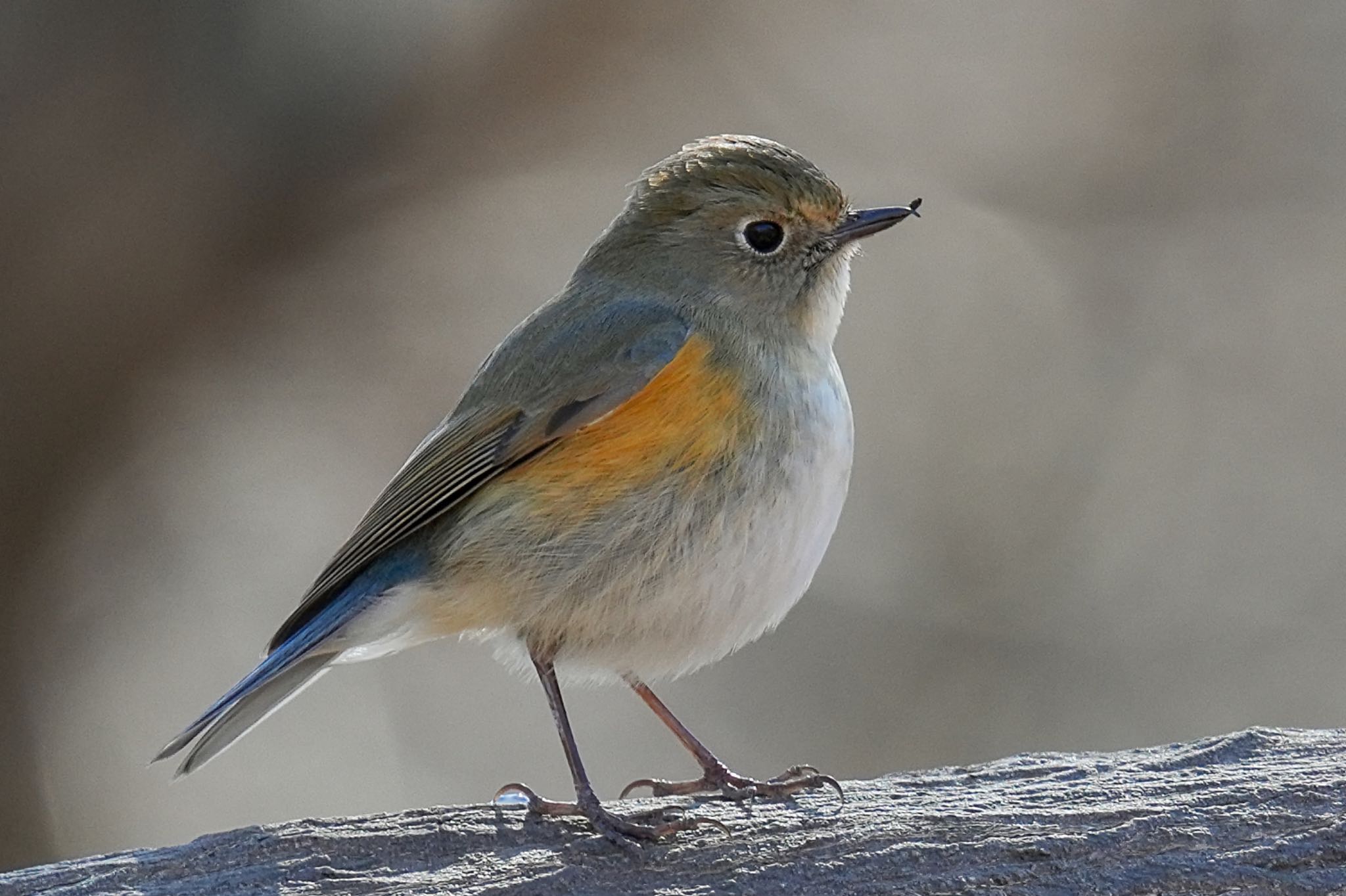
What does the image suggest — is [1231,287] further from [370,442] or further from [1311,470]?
[370,442]

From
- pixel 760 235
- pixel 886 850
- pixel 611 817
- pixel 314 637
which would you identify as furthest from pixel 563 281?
pixel 886 850

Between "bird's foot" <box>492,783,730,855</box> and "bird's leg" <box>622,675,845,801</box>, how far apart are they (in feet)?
0.76

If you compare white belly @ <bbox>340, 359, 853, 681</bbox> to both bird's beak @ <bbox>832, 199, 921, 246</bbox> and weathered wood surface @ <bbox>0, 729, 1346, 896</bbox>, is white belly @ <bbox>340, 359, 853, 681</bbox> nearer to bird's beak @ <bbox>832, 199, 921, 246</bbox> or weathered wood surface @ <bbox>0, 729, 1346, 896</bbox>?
bird's beak @ <bbox>832, 199, 921, 246</bbox>

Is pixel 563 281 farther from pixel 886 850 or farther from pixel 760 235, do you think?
pixel 886 850

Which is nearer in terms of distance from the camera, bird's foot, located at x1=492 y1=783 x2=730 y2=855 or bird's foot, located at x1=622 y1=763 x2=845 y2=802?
bird's foot, located at x1=492 y1=783 x2=730 y2=855

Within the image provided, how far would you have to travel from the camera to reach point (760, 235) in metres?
3.43

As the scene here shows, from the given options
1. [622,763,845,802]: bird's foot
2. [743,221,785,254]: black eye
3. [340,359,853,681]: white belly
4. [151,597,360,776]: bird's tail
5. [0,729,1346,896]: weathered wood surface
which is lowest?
[0,729,1346,896]: weathered wood surface

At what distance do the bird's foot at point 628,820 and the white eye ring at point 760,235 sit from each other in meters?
1.17

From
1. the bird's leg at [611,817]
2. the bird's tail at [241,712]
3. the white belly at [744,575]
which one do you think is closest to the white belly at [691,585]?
the white belly at [744,575]

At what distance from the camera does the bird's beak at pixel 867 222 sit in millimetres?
3387

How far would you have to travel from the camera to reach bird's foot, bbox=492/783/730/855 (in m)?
2.74

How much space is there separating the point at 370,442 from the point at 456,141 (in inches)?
40.3

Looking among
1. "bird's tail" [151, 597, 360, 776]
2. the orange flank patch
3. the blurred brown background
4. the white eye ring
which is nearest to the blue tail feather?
"bird's tail" [151, 597, 360, 776]

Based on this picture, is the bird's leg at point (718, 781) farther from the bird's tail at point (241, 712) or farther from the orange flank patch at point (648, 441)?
the bird's tail at point (241, 712)
